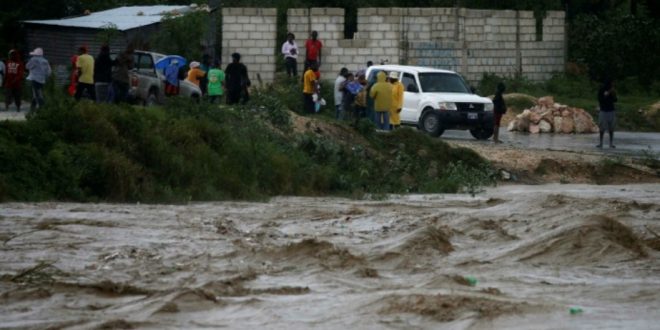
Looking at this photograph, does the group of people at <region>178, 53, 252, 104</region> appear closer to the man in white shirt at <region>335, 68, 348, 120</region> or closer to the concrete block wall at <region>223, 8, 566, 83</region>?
the man in white shirt at <region>335, 68, 348, 120</region>

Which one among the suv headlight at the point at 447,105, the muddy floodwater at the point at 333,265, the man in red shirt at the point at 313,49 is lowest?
the muddy floodwater at the point at 333,265

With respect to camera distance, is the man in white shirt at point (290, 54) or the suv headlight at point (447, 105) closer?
the suv headlight at point (447, 105)

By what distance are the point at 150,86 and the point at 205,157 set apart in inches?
434

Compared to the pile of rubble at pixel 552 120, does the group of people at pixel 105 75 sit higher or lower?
higher

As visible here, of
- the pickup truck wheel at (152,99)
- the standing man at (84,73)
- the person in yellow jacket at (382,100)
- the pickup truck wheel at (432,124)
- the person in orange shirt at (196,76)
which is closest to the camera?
the standing man at (84,73)

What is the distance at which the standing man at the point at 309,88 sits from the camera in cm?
3209

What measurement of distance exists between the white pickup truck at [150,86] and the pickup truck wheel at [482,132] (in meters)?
5.99

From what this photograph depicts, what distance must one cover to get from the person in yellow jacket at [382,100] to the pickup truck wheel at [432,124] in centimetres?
226

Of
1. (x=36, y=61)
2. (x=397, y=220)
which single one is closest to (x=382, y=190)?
(x=397, y=220)

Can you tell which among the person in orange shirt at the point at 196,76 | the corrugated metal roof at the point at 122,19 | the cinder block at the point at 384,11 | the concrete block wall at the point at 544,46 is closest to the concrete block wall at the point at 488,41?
the concrete block wall at the point at 544,46

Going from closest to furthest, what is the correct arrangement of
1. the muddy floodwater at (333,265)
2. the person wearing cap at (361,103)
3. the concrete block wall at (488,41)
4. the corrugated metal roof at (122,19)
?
1. the muddy floodwater at (333,265)
2. the person wearing cap at (361,103)
3. the corrugated metal roof at (122,19)
4. the concrete block wall at (488,41)

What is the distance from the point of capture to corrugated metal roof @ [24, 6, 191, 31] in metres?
39.4

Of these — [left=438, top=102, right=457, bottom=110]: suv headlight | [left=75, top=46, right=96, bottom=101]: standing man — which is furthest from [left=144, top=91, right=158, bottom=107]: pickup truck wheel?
[left=438, top=102, right=457, bottom=110]: suv headlight

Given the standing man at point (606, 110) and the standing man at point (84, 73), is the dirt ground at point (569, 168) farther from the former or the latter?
the standing man at point (84, 73)
